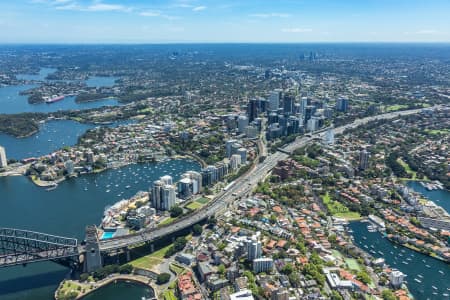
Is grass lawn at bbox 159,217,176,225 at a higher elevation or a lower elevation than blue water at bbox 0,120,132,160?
lower

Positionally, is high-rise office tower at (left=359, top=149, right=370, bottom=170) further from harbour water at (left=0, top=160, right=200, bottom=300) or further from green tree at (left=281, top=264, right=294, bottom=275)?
green tree at (left=281, top=264, right=294, bottom=275)

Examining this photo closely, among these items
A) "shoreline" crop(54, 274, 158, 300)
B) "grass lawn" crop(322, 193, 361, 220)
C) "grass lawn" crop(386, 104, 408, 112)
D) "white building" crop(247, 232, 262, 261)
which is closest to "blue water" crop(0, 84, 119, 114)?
"grass lawn" crop(386, 104, 408, 112)

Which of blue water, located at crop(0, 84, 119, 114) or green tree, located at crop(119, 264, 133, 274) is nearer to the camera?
green tree, located at crop(119, 264, 133, 274)

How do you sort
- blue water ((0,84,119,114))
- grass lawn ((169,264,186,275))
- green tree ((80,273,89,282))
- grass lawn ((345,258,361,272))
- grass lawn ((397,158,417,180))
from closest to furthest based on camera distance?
green tree ((80,273,89,282))
grass lawn ((169,264,186,275))
grass lawn ((345,258,361,272))
grass lawn ((397,158,417,180))
blue water ((0,84,119,114))

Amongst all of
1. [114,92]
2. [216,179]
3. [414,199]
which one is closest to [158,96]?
[114,92]

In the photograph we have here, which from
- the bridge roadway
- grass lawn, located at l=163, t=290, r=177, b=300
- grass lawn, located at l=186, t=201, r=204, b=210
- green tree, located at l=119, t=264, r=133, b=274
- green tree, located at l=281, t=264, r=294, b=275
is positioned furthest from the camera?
grass lawn, located at l=186, t=201, r=204, b=210

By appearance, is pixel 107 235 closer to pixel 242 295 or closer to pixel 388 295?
pixel 242 295

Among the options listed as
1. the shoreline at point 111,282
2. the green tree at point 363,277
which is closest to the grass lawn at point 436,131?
the green tree at point 363,277

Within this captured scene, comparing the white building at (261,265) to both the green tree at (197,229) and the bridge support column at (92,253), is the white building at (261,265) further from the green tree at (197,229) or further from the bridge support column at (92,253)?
the bridge support column at (92,253)
